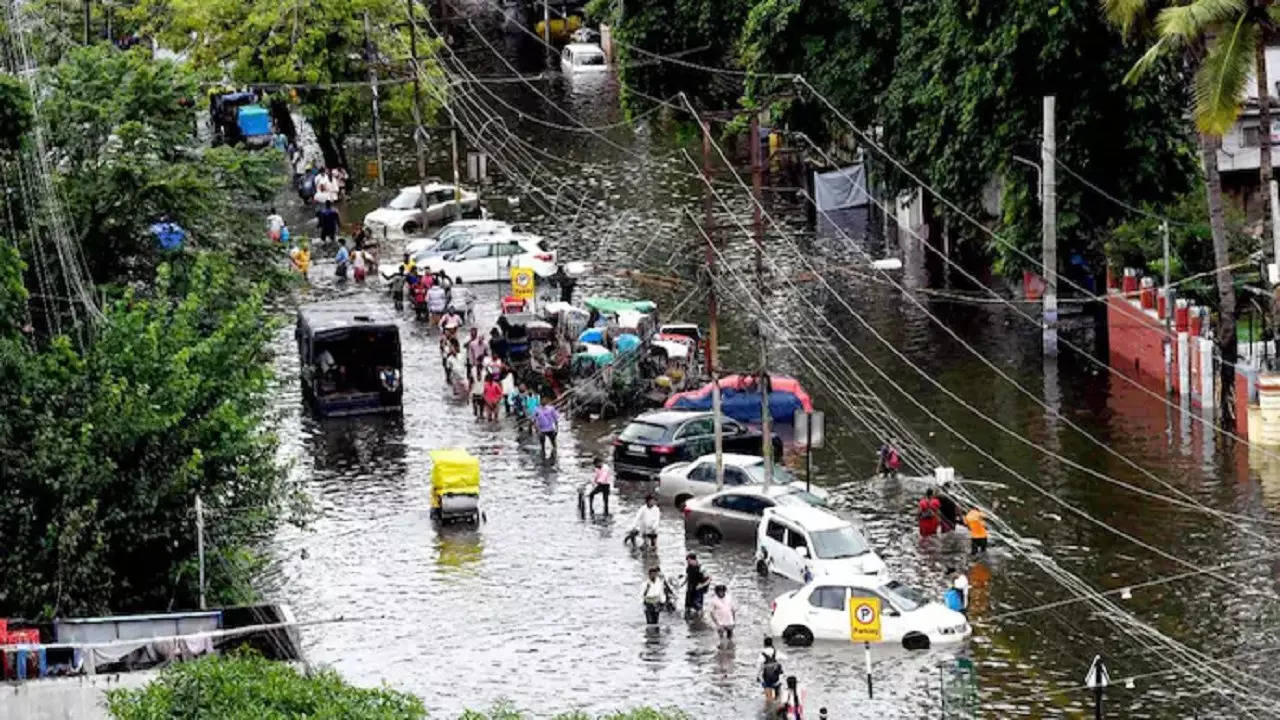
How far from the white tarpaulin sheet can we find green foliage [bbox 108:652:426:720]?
48.3 meters

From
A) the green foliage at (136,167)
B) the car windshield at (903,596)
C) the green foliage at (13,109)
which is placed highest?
the green foliage at (13,109)

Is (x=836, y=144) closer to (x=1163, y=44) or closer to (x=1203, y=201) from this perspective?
(x=1203, y=201)

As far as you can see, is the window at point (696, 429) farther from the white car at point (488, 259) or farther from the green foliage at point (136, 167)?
the white car at point (488, 259)

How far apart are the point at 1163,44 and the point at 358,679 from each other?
22.4 meters

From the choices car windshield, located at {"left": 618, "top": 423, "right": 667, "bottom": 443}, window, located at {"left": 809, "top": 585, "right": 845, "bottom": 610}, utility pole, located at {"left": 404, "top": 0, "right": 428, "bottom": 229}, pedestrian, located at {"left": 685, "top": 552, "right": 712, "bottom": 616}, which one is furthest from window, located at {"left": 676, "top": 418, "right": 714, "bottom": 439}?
utility pole, located at {"left": 404, "top": 0, "right": 428, "bottom": 229}

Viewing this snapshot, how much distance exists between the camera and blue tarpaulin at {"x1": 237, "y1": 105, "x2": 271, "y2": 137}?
9788cm

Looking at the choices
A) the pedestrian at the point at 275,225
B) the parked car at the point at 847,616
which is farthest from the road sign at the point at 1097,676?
the pedestrian at the point at 275,225

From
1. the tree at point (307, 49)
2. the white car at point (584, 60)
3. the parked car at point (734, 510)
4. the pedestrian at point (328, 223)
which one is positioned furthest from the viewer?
the white car at point (584, 60)

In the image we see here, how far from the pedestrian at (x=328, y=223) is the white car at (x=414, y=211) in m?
1.05

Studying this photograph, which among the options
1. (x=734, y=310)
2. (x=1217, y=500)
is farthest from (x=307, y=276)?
(x=1217, y=500)

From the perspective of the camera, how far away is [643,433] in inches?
2493

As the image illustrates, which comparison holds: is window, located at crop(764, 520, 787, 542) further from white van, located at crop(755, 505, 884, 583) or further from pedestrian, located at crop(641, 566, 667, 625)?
pedestrian, located at crop(641, 566, 667, 625)

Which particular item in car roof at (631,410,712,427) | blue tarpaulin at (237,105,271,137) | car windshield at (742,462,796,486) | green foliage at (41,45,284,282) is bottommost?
car windshield at (742,462,796,486)

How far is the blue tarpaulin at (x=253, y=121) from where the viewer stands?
321 ft
